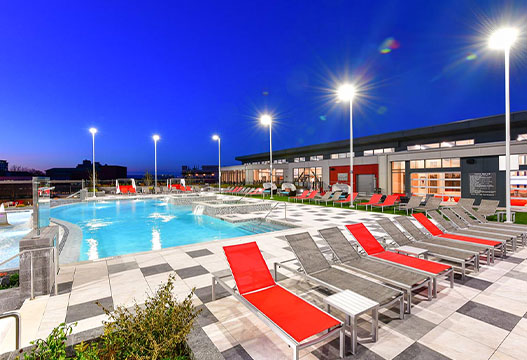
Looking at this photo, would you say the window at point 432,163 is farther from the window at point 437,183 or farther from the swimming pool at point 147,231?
the swimming pool at point 147,231

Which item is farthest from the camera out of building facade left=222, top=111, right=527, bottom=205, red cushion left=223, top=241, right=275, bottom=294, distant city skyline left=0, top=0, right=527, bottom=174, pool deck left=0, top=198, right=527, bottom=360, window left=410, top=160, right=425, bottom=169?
distant city skyline left=0, top=0, right=527, bottom=174

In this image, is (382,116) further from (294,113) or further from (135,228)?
(135,228)

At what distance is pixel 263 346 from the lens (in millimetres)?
2766

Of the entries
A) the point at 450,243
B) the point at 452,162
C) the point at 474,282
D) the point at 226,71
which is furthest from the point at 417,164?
the point at 226,71

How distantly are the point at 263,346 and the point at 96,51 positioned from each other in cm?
4960

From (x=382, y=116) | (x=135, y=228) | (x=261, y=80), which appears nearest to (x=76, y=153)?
(x=261, y=80)

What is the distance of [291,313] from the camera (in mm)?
2781

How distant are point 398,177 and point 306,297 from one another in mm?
20132

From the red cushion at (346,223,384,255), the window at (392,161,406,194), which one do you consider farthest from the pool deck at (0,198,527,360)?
the window at (392,161,406,194)

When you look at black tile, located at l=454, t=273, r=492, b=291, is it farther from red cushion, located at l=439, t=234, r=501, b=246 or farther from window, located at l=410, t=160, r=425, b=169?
window, located at l=410, t=160, r=425, b=169

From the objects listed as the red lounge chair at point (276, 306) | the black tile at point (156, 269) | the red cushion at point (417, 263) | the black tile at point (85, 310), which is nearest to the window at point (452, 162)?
the red cushion at point (417, 263)

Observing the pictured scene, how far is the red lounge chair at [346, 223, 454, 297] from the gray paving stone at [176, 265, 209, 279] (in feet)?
10.00

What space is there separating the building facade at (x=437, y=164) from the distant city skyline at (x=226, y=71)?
7569mm

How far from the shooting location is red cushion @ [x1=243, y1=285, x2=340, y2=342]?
2.44 m
